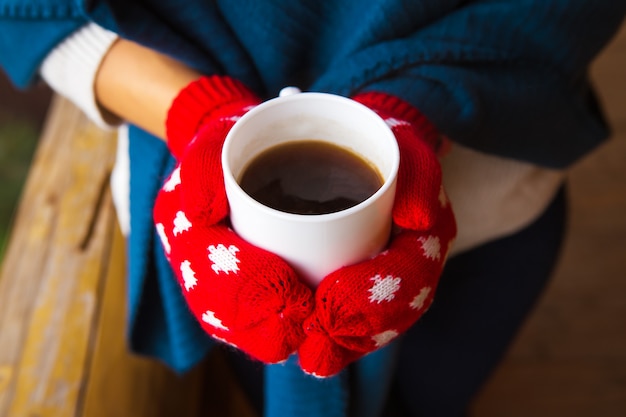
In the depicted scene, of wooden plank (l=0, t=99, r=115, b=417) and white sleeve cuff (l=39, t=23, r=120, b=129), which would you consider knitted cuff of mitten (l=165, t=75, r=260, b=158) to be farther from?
wooden plank (l=0, t=99, r=115, b=417)

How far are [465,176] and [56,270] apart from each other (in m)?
0.56

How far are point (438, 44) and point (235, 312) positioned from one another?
0.28 m

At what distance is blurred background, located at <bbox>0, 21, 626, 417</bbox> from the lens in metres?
1.23

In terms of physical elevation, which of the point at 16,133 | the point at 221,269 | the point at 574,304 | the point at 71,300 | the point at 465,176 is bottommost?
the point at 574,304

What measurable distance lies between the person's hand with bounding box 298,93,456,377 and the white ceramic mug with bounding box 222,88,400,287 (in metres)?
0.01

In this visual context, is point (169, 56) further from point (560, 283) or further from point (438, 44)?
point (560, 283)

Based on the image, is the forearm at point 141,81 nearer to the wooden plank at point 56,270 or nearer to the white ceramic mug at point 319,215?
the white ceramic mug at point 319,215

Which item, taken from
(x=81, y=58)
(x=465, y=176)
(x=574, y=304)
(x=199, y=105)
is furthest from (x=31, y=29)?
(x=574, y=304)

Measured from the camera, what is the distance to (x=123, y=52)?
0.57 m

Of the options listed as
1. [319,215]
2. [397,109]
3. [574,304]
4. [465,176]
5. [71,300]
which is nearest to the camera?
[319,215]

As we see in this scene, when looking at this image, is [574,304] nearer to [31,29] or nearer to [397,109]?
[397,109]

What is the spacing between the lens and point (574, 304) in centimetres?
134

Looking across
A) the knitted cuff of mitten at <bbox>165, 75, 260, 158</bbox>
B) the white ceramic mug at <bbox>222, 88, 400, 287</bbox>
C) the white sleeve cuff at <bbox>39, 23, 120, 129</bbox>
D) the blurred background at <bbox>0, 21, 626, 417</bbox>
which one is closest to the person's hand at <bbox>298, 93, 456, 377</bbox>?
the white ceramic mug at <bbox>222, 88, 400, 287</bbox>

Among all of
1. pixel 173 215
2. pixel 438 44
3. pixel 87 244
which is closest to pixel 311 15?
pixel 438 44
